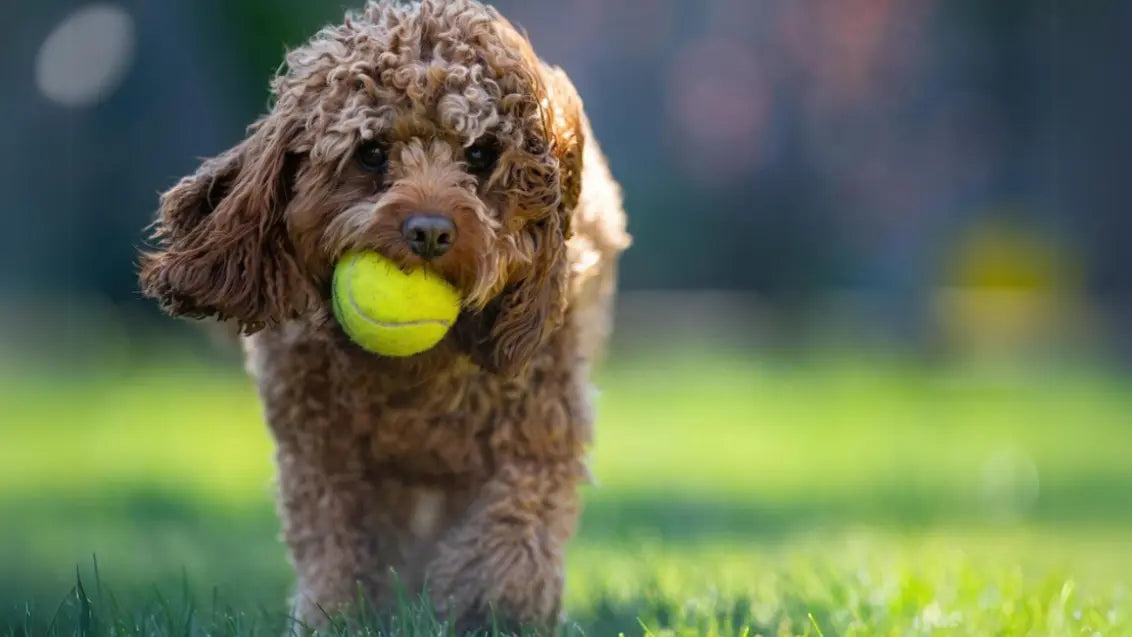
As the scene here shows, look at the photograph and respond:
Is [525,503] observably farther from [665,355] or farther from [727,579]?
[665,355]

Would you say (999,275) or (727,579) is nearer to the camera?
(727,579)

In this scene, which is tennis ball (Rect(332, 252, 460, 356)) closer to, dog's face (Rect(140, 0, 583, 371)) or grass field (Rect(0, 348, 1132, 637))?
dog's face (Rect(140, 0, 583, 371))

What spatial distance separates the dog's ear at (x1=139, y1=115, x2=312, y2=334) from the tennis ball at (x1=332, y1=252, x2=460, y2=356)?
18cm

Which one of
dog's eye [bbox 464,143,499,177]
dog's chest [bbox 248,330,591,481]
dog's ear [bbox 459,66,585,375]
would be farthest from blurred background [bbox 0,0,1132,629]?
dog's eye [bbox 464,143,499,177]

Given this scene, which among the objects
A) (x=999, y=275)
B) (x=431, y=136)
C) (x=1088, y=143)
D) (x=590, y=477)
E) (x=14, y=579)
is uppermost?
(x=1088, y=143)

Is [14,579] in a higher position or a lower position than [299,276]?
lower

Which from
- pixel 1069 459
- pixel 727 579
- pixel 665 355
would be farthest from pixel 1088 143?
pixel 727 579

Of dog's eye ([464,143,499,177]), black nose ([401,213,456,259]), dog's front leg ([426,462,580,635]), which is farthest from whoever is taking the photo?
dog's front leg ([426,462,580,635])

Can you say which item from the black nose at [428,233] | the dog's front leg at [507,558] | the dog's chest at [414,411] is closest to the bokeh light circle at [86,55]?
the dog's chest at [414,411]

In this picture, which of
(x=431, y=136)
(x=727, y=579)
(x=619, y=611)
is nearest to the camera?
(x=431, y=136)

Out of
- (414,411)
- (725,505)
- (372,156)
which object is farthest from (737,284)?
(372,156)

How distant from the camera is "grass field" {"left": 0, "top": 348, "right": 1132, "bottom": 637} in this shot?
4180 mm

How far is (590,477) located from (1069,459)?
429 cm

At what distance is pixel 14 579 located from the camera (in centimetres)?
458
